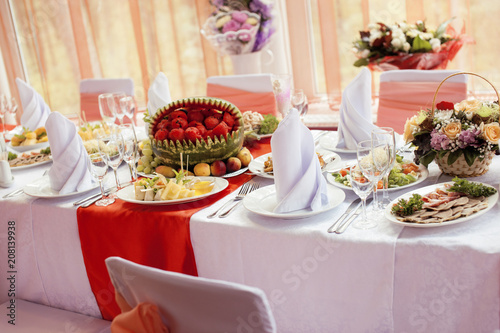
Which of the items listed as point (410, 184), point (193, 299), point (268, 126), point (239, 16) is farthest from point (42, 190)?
point (239, 16)

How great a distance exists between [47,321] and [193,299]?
0.93 m

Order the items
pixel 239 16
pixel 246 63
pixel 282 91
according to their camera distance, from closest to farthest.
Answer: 1. pixel 282 91
2. pixel 239 16
3. pixel 246 63

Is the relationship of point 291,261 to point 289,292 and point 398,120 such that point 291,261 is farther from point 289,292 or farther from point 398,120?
point 398,120

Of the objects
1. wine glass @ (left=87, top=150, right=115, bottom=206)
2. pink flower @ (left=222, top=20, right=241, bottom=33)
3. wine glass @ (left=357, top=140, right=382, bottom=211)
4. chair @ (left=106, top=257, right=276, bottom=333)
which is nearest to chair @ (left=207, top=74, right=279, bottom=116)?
pink flower @ (left=222, top=20, right=241, bottom=33)

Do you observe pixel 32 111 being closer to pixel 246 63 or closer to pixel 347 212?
pixel 246 63

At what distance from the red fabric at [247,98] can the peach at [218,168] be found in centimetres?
115

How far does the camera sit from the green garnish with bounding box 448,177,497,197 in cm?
133

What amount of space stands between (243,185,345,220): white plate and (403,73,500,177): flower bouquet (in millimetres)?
293

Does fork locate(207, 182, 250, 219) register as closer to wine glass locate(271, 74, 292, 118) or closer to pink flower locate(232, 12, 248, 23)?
wine glass locate(271, 74, 292, 118)

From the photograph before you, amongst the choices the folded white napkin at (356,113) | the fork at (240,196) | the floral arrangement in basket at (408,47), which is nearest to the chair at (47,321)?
the fork at (240,196)

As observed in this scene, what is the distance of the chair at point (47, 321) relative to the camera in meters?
1.67

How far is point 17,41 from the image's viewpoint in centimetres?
530

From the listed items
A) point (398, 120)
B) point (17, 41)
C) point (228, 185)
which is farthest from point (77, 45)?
point (228, 185)

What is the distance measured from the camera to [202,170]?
5.87ft
